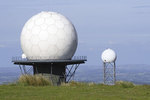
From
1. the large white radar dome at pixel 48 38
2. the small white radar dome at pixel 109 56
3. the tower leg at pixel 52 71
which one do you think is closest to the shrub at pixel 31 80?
the large white radar dome at pixel 48 38

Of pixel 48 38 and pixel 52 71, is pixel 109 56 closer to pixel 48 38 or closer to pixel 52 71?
pixel 52 71

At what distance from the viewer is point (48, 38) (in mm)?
46406

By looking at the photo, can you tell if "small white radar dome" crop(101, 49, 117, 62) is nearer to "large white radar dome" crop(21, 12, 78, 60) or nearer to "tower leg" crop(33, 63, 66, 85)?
"tower leg" crop(33, 63, 66, 85)

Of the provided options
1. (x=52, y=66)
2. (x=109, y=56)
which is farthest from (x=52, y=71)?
(x=109, y=56)

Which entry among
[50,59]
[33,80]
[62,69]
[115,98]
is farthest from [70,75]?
[115,98]

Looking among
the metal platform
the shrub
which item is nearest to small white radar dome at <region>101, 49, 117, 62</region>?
the metal platform

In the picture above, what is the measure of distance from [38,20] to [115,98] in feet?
90.8

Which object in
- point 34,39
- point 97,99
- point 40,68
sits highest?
point 34,39

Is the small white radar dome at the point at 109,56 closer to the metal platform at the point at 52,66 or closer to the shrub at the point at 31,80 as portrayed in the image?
the metal platform at the point at 52,66

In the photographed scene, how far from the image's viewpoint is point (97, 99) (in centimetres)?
2098

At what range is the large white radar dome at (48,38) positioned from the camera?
152 ft

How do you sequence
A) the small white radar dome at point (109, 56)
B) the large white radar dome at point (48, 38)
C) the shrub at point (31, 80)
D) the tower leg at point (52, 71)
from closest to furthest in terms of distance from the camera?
the shrub at point (31, 80) → the large white radar dome at point (48, 38) → the tower leg at point (52, 71) → the small white radar dome at point (109, 56)

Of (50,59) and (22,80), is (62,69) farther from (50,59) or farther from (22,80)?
(22,80)

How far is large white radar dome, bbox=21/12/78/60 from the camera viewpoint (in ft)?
152
